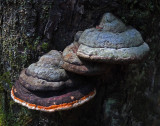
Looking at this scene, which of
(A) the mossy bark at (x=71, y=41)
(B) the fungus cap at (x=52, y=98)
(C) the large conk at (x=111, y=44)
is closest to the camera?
(C) the large conk at (x=111, y=44)

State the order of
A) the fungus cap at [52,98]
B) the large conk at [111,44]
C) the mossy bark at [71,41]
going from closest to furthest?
the large conk at [111,44], the fungus cap at [52,98], the mossy bark at [71,41]

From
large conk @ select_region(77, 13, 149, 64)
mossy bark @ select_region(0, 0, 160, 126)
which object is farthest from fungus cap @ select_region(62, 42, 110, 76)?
mossy bark @ select_region(0, 0, 160, 126)

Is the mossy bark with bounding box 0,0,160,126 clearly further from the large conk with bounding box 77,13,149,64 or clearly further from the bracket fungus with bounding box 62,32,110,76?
the bracket fungus with bounding box 62,32,110,76

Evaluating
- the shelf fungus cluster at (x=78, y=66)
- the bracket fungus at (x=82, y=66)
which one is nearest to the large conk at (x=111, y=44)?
the shelf fungus cluster at (x=78, y=66)

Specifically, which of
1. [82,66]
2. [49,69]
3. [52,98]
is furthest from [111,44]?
[52,98]

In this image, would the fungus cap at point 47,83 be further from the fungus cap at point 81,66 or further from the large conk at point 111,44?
the large conk at point 111,44

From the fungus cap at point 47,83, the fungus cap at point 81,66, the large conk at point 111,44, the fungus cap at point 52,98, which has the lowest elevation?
the fungus cap at point 52,98
